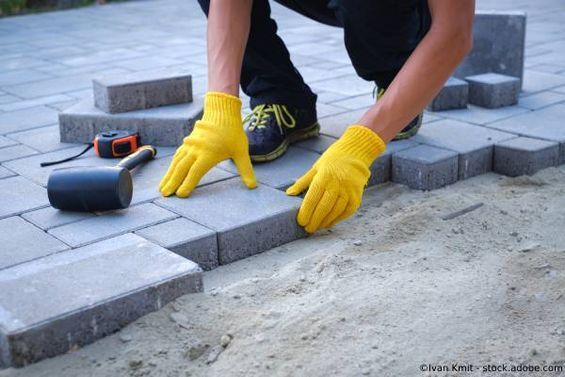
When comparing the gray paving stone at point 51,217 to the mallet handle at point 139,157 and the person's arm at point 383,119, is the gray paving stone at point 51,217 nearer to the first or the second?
the mallet handle at point 139,157

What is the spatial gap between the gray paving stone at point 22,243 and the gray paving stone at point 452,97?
2.01 metres

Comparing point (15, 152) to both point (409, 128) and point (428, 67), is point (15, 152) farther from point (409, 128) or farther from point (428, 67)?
point (428, 67)

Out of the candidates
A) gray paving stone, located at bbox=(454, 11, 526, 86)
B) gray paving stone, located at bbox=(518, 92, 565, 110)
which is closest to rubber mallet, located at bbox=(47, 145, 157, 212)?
gray paving stone, located at bbox=(518, 92, 565, 110)

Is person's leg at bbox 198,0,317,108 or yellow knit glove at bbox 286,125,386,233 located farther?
person's leg at bbox 198,0,317,108

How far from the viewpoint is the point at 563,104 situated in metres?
3.76

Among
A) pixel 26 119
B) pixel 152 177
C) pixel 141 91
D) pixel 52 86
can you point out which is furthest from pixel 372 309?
pixel 52 86

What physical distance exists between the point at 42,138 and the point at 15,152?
8.9 inches

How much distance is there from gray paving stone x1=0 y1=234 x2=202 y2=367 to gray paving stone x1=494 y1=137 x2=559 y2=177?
1.54 meters

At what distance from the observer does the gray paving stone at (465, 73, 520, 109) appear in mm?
3705

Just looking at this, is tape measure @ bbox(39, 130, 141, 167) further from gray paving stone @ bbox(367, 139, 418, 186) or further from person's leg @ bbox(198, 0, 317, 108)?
gray paving stone @ bbox(367, 139, 418, 186)

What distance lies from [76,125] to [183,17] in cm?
404

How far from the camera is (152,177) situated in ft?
9.66

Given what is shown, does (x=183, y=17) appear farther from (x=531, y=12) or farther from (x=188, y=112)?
(x=188, y=112)

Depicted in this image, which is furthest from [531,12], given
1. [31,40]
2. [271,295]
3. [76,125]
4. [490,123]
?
[271,295]
